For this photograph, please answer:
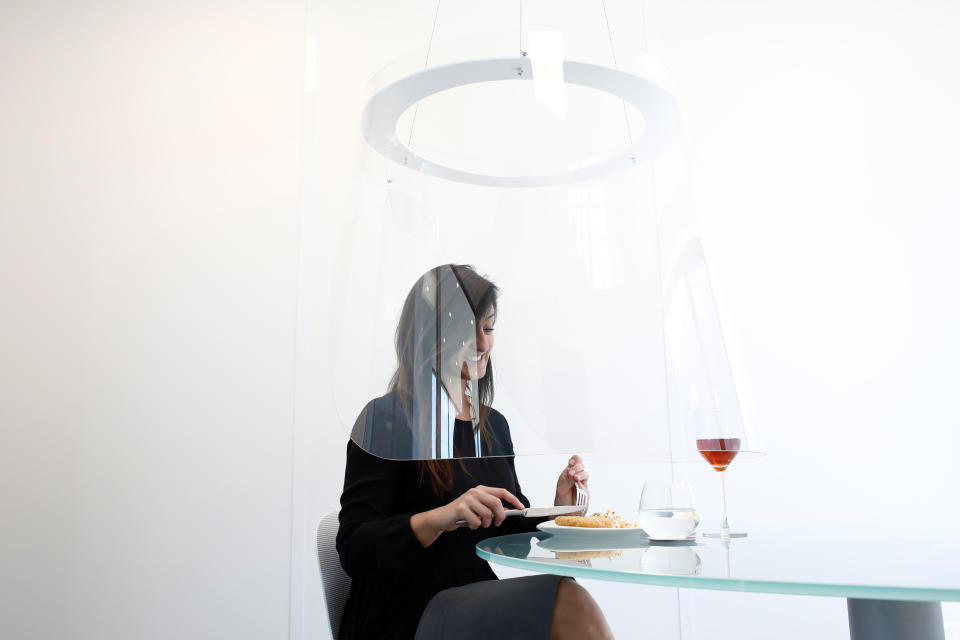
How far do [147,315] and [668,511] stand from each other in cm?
194

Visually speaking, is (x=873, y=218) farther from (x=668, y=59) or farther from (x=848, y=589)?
(x=848, y=589)

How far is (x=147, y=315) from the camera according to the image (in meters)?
2.39

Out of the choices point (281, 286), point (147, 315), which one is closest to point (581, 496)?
point (281, 286)

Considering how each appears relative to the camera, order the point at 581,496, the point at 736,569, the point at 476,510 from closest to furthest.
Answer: the point at 736,569
the point at 476,510
the point at 581,496

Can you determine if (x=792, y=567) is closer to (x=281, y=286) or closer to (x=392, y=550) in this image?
(x=392, y=550)

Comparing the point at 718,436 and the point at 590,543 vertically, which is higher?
the point at 718,436

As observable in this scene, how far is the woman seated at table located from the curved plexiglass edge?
11 centimetres

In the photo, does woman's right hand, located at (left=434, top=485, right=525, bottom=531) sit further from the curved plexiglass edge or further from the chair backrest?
the chair backrest

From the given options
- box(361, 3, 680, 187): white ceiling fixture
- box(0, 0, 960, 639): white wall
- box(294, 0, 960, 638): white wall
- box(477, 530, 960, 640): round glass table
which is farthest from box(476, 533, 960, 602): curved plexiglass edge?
box(0, 0, 960, 639): white wall

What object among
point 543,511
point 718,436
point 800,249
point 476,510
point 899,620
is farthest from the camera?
point 800,249

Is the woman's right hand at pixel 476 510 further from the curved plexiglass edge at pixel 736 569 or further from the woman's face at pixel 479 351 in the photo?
the woman's face at pixel 479 351

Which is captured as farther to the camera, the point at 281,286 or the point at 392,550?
the point at 281,286

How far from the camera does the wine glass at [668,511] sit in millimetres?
1042

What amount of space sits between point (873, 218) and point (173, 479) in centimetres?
248
